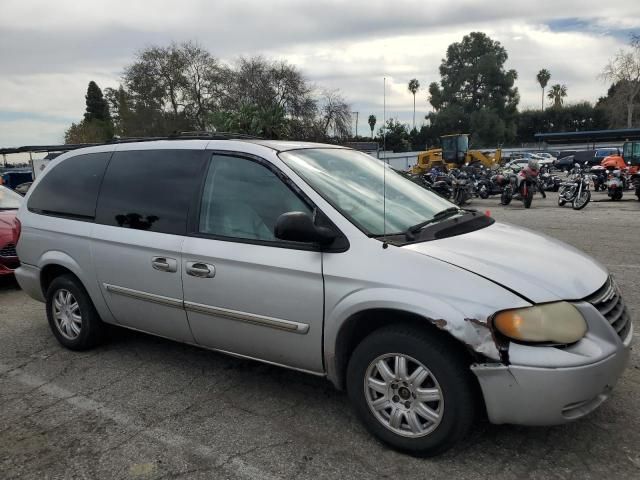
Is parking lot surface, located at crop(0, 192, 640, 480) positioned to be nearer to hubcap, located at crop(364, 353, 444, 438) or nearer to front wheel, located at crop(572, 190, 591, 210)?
hubcap, located at crop(364, 353, 444, 438)

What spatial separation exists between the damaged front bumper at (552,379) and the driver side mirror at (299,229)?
1.01 m

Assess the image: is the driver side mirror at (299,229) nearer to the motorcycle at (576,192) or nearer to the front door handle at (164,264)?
the front door handle at (164,264)

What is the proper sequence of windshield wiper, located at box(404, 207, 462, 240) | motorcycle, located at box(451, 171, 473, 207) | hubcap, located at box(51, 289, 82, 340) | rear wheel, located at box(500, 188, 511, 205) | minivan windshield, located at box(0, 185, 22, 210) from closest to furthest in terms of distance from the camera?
windshield wiper, located at box(404, 207, 462, 240) → hubcap, located at box(51, 289, 82, 340) → minivan windshield, located at box(0, 185, 22, 210) → rear wheel, located at box(500, 188, 511, 205) → motorcycle, located at box(451, 171, 473, 207)

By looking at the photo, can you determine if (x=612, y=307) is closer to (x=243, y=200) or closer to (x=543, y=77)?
(x=243, y=200)

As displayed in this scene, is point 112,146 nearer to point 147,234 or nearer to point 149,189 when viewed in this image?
point 149,189

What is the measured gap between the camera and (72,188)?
4.27 m

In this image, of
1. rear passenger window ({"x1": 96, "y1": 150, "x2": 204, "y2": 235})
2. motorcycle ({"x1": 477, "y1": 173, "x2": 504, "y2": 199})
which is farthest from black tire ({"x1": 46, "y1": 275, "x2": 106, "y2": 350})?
motorcycle ({"x1": 477, "y1": 173, "x2": 504, "y2": 199})

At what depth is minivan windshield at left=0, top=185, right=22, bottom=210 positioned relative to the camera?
24.8ft

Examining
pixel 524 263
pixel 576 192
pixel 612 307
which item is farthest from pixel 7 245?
pixel 576 192

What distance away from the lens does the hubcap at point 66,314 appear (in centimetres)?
429

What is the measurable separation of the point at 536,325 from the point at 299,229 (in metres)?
1.23

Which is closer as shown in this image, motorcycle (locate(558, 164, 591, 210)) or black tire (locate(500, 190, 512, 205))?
motorcycle (locate(558, 164, 591, 210))

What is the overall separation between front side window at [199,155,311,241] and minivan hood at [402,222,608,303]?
0.85 metres

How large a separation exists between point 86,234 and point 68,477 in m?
1.90
